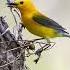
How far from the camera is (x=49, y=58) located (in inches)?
118

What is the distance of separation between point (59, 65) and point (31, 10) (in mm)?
871

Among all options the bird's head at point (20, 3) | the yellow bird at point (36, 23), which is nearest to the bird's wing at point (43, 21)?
the yellow bird at point (36, 23)

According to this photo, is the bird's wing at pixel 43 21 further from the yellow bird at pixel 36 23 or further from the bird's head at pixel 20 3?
the bird's head at pixel 20 3

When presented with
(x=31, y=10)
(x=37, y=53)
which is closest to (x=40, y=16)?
(x=31, y=10)

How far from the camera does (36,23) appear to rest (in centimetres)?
223

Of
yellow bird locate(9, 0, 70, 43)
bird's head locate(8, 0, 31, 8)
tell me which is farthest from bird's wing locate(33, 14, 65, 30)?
bird's head locate(8, 0, 31, 8)

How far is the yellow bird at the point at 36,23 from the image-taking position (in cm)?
216

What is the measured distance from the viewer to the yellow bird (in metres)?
2.16

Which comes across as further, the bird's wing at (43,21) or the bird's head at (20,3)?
the bird's wing at (43,21)

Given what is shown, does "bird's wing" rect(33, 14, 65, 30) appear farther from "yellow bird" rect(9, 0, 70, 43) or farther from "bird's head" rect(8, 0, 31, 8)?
"bird's head" rect(8, 0, 31, 8)

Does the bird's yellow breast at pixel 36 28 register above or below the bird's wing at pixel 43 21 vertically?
below

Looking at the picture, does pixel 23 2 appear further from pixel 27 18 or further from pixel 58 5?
pixel 58 5

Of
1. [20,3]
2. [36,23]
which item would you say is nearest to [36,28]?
[36,23]

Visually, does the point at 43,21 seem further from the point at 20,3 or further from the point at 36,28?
the point at 20,3
